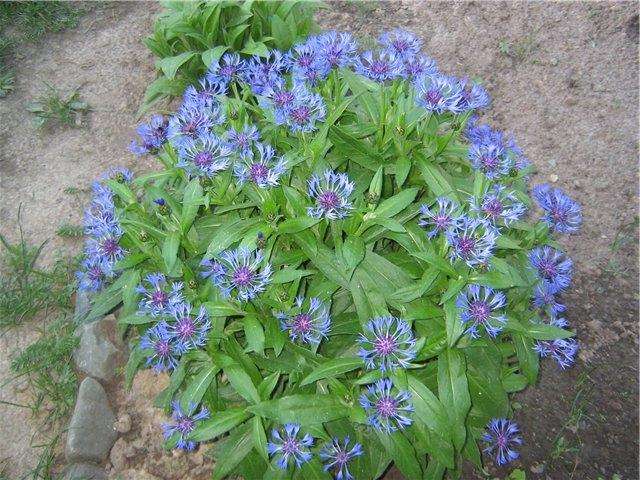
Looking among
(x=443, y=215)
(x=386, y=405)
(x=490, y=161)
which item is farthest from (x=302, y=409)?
(x=490, y=161)

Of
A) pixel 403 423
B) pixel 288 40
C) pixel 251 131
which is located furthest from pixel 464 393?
pixel 288 40

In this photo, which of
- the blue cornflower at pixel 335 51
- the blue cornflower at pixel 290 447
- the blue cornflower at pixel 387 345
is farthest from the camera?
the blue cornflower at pixel 335 51

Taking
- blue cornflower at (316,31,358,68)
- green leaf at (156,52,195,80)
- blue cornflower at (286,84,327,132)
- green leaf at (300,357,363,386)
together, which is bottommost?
green leaf at (156,52,195,80)

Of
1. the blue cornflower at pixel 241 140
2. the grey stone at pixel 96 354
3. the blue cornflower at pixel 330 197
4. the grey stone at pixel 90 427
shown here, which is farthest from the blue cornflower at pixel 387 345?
the grey stone at pixel 96 354

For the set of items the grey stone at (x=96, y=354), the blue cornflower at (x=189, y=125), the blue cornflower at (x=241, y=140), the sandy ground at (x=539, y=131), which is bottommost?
the grey stone at (x=96, y=354)

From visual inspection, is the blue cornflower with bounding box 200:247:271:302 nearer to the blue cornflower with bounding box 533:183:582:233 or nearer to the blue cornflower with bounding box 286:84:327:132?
the blue cornflower with bounding box 286:84:327:132

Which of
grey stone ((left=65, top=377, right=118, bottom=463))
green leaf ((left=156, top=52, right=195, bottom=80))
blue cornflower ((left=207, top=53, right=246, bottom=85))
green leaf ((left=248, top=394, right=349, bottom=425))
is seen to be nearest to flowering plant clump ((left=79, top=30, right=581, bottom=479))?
green leaf ((left=248, top=394, right=349, bottom=425))

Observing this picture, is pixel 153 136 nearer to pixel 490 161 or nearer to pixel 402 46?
pixel 402 46

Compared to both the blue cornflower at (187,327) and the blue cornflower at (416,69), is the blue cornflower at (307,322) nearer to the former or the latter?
the blue cornflower at (187,327)

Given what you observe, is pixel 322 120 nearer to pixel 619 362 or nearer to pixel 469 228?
pixel 469 228
